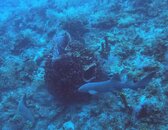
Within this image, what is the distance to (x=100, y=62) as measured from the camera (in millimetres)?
7582

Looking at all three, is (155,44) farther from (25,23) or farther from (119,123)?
(25,23)

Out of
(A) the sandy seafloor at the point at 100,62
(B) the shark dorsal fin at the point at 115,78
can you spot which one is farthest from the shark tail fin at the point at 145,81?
(A) the sandy seafloor at the point at 100,62

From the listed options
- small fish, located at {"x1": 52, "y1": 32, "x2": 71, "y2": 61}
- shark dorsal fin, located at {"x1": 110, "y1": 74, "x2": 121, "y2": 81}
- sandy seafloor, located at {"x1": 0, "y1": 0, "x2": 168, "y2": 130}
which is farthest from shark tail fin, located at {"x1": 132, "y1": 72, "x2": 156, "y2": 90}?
small fish, located at {"x1": 52, "y1": 32, "x2": 71, "y2": 61}

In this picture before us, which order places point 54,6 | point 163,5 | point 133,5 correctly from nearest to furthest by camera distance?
point 163,5 < point 133,5 < point 54,6

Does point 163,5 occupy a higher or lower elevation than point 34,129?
higher

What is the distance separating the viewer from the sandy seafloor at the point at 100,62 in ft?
19.9

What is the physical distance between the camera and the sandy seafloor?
19.9 feet

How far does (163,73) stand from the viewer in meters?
6.59

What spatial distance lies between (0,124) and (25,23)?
7.03 m

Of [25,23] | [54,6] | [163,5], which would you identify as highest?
[54,6]

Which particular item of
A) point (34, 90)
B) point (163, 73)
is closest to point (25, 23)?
point (34, 90)

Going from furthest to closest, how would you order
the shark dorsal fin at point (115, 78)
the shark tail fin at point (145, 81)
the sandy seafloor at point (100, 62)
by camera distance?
the sandy seafloor at point (100, 62) < the shark dorsal fin at point (115, 78) < the shark tail fin at point (145, 81)

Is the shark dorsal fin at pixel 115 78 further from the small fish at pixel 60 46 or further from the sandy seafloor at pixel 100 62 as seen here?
the small fish at pixel 60 46

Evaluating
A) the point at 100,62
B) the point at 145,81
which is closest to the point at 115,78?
the point at 145,81
